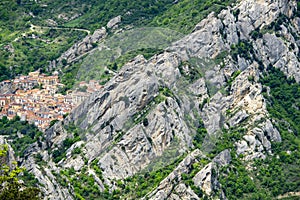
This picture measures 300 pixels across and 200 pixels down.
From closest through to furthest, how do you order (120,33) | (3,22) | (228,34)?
(228,34)
(120,33)
(3,22)

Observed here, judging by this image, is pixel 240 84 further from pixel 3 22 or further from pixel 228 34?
pixel 3 22

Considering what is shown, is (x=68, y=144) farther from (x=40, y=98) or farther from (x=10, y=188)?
(x=10, y=188)

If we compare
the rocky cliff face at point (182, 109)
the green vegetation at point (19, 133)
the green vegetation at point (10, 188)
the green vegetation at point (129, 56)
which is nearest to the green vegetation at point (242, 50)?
the rocky cliff face at point (182, 109)

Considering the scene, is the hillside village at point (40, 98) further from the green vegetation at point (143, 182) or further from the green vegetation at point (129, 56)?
the green vegetation at point (143, 182)

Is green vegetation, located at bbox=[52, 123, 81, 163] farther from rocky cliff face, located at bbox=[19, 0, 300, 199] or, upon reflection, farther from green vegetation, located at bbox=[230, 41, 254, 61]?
green vegetation, located at bbox=[230, 41, 254, 61]

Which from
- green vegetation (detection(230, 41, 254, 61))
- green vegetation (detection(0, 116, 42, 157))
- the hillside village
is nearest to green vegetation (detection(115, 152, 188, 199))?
green vegetation (detection(0, 116, 42, 157))

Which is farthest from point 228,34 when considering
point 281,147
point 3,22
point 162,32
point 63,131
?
point 3,22

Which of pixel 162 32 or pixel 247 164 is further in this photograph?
pixel 162 32
